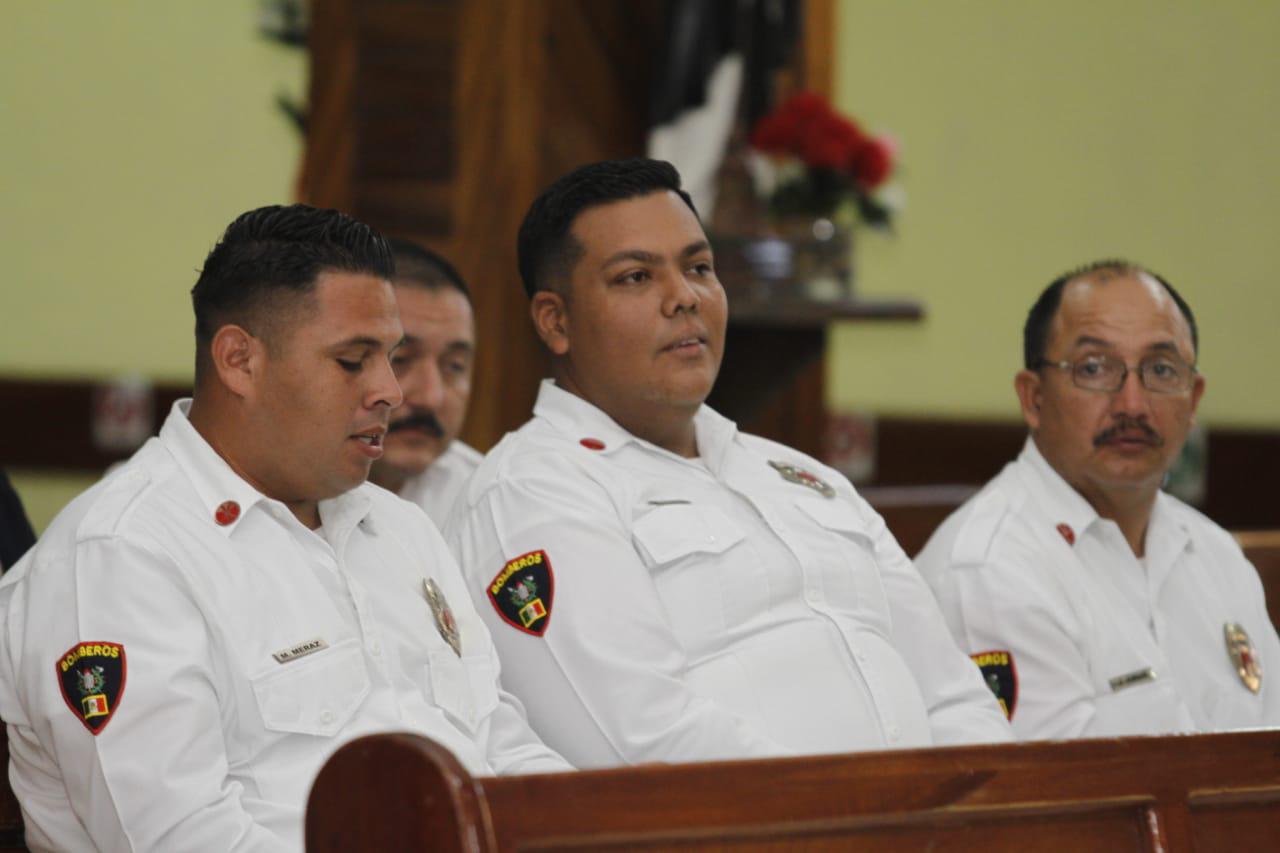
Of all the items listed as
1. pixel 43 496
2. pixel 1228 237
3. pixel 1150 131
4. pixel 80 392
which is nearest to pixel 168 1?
pixel 80 392

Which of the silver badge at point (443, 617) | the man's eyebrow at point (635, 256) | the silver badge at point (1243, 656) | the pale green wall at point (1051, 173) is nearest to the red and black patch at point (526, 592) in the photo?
the silver badge at point (443, 617)

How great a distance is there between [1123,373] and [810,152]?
1439mm

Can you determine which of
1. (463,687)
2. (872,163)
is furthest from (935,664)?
(872,163)

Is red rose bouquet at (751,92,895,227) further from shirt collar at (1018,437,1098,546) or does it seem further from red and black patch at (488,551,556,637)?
red and black patch at (488,551,556,637)

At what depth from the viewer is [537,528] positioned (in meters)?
2.01

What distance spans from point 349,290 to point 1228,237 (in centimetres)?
434

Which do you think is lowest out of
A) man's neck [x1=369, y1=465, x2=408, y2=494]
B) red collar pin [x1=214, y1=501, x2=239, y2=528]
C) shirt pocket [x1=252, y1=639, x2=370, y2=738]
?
shirt pocket [x1=252, y1=639, x2=370, y2=738]

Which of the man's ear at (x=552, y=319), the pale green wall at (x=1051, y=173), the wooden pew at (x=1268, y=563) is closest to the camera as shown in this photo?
the man's ear at (x=552, y=319)

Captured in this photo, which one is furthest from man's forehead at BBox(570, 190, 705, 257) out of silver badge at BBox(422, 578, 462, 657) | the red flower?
the red flower

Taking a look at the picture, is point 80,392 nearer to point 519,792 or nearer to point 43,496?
point 43,496

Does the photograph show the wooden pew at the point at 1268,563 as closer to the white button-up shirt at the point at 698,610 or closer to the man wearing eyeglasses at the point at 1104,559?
the man wearing eyeglasses at the point at 1104,559

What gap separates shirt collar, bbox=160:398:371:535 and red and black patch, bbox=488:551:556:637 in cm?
33

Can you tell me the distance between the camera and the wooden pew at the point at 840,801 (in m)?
1.23

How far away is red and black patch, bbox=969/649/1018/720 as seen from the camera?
2.30 m
